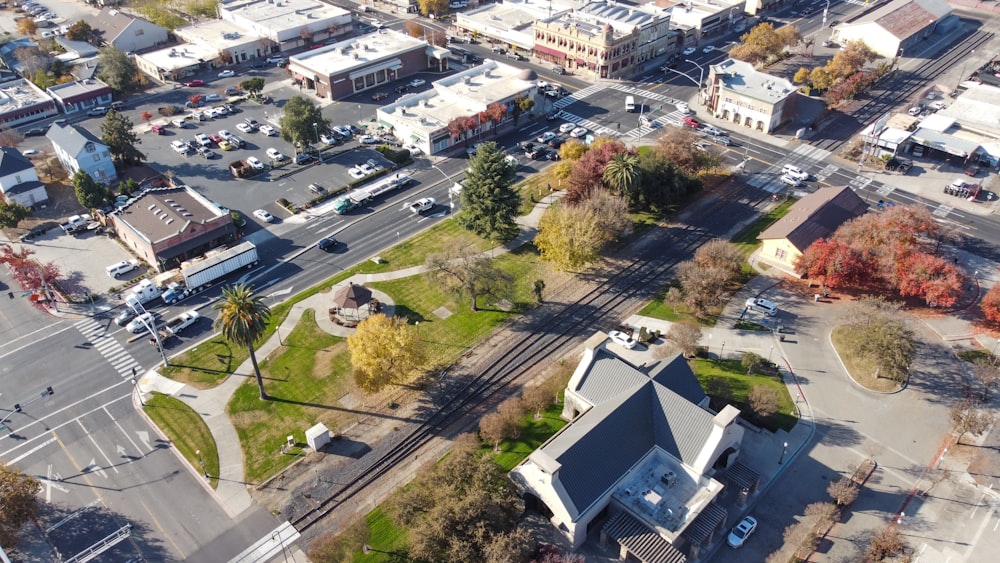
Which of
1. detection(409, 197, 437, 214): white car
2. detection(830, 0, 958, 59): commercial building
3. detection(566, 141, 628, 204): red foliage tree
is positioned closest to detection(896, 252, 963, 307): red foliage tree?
detection(566, 141, 628, 204): red foliage tree

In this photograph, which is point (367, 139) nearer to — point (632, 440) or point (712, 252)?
point (712, 252)

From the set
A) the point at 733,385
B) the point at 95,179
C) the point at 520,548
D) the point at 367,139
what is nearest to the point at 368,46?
the point at 367,139

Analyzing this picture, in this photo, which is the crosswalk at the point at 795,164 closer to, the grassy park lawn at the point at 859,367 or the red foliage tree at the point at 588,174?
the red foliage tree at the point at 588,174

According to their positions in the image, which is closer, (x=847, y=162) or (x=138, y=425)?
(x=138, y=425)

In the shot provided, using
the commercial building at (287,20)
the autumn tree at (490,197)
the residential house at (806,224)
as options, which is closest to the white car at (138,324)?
the autumn tree at (490,197)

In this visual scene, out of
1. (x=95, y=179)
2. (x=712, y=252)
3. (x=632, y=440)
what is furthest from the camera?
(x=95, y=179)

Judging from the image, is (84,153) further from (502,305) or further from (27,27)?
(27,27)

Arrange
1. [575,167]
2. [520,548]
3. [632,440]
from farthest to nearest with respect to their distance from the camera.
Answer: [575,167] < [632,440] < [520,548]
